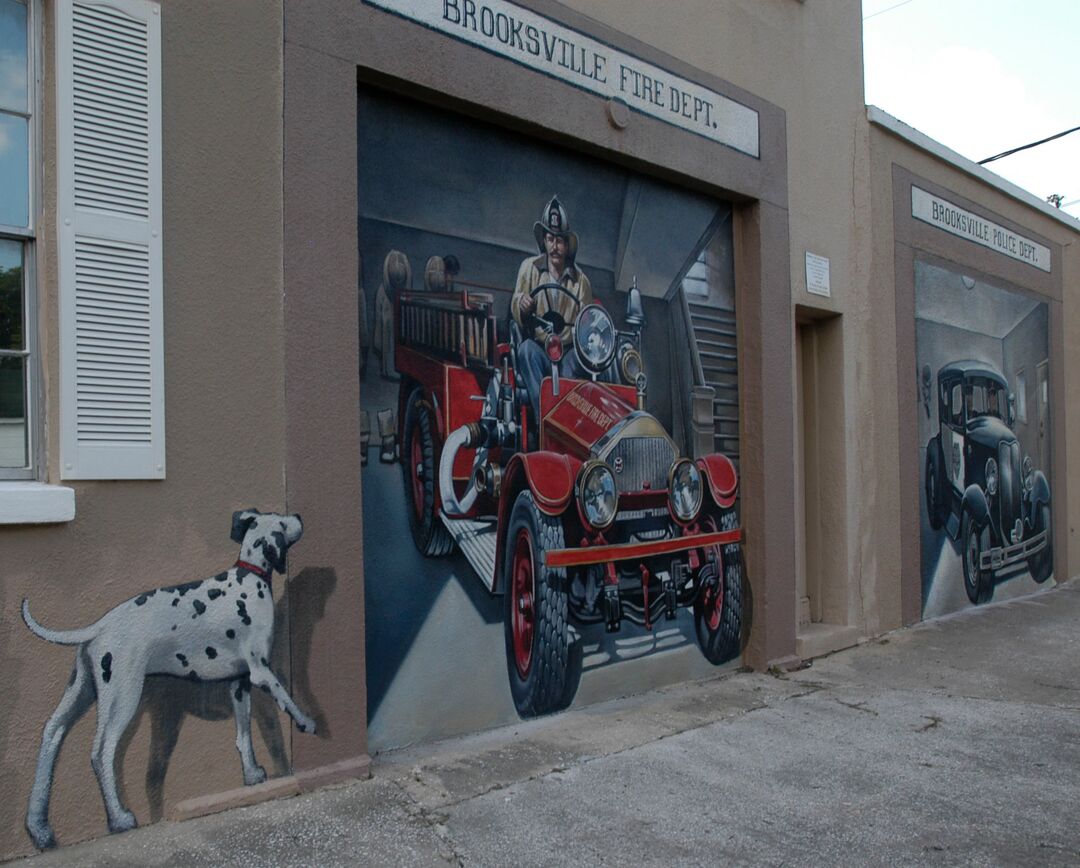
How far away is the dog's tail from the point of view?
354 centimetres

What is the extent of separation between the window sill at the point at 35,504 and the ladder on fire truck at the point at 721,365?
431 centimetres

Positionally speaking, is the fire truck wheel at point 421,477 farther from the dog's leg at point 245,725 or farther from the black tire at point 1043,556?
the black tire at point 1043,556

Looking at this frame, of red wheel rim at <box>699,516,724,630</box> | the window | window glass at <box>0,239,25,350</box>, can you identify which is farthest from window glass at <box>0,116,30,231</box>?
red wheel rim at <box>699,516,724,630</box>

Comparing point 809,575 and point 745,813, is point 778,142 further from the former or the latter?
point 745,813

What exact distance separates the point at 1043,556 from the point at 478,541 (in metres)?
8.61

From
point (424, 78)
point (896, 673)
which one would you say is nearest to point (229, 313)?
point (424, 78)

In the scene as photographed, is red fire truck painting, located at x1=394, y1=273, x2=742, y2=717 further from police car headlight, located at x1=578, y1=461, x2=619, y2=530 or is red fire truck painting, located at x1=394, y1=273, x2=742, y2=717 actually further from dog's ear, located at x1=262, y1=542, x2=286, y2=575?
dog's ear, located at x1=262, y1=542, x2=286, y2=575

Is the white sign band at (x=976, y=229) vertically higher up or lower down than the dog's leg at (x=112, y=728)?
higher up

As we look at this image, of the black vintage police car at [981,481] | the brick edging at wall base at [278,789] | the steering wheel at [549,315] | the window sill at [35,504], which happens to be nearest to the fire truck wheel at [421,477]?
the steering wheel at [549,315]

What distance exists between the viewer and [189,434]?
399 centimetres

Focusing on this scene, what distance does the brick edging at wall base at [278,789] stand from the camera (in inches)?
153

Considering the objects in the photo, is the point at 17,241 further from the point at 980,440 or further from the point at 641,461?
the point at 980,440

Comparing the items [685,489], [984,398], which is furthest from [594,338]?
[984,398]

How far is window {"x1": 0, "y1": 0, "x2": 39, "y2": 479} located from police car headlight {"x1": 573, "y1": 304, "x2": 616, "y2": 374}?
10.1ft
